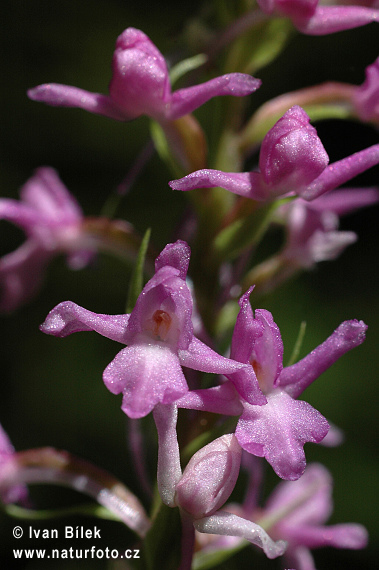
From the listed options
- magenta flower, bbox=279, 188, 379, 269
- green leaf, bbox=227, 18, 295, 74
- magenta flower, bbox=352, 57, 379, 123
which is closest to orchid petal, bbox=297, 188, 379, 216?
magenta flower, bbox=279, 188, 379, 269

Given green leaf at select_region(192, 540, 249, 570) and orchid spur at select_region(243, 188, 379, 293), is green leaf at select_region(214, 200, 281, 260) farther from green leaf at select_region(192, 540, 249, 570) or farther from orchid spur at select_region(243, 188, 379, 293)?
green leaf at select_region(192, 540, 249, 570)

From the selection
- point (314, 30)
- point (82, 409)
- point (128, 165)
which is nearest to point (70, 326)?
point (314, 30)

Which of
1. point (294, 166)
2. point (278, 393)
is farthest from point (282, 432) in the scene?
point (294, 166)

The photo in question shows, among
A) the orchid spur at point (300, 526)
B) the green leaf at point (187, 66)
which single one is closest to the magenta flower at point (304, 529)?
the orchid spur at point (300, 526)

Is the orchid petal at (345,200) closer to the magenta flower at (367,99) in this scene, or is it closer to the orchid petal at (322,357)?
the magenta flower at (367,99)

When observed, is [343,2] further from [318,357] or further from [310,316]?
[310,316]

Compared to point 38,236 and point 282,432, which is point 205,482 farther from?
point 38,236
